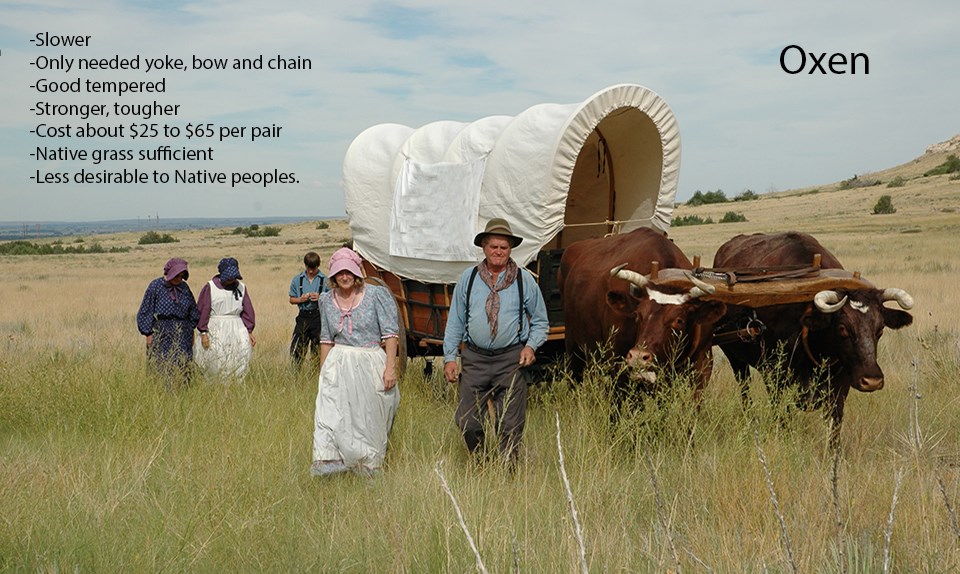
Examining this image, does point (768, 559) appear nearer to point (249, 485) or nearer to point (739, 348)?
point (249, 485)

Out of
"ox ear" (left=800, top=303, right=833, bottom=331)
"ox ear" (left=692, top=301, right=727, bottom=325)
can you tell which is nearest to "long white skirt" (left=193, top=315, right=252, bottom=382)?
"ox ear" (left=692, top=301, right=727, bottom=325)

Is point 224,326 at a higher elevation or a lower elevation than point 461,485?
higher

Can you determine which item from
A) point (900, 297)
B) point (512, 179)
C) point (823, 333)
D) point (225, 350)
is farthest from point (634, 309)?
point (225, 350)

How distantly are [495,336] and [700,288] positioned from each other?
1396 millimetres

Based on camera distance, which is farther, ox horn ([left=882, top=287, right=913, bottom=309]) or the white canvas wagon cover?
the white canvas wagon cover

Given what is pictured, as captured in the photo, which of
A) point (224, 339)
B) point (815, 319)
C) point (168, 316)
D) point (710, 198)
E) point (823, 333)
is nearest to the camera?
point (815, 319)

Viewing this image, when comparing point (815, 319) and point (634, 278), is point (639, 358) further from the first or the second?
point (815, 319)

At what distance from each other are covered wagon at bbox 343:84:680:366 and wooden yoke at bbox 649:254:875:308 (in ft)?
5.75

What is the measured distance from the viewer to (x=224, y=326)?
30.9 feet

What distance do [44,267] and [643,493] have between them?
3862 centimetres

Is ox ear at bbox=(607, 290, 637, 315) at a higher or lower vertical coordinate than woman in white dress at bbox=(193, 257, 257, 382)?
higher

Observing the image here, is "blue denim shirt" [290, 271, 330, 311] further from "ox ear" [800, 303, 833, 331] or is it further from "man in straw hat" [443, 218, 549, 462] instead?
"ox ear" [800, 303, 833, 331]

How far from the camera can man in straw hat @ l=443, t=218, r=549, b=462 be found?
6051mm

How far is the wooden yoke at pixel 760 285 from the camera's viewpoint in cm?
600
